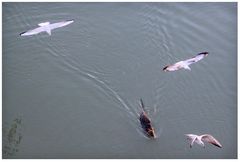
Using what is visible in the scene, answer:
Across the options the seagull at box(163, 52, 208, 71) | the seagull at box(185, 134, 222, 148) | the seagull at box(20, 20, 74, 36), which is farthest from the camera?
Answer: the seagull at box(20, 20, 74, 36)

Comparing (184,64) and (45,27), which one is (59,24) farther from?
(184,64)

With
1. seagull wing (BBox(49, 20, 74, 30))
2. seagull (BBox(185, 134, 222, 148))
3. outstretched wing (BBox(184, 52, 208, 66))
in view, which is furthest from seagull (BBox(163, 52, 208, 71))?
seagull wing (BBox(49, 20, 74, 30))

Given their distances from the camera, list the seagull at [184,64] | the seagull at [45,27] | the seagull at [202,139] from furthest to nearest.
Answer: the seagull at [45,27] → the seagull at [184,64] → the seagull at [202,139]

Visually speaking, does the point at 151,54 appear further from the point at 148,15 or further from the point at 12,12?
the point at 12,12

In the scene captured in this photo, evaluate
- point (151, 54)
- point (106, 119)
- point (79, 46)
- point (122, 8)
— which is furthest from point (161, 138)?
point (122, 8)

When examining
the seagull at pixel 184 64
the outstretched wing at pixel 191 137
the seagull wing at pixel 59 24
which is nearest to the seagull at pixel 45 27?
the seagull wing at pixel 59 24

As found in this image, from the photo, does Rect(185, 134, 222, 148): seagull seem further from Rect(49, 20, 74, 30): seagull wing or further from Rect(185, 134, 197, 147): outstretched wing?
Rect(49, 20, 74, 30): seagull wing

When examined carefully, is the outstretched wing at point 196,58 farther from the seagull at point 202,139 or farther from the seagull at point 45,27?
the seagull at point 45,27

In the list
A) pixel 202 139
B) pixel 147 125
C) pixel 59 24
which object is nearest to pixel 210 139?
pixel 202 139
